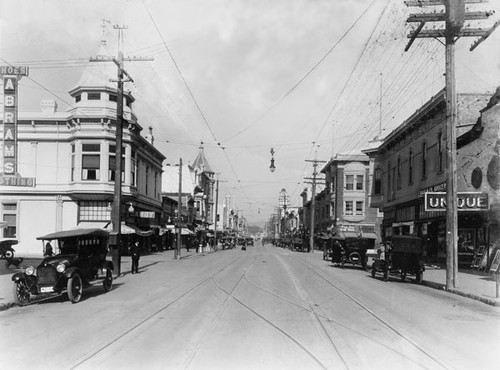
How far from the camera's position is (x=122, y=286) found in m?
17.7

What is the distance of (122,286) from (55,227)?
70.5 feet

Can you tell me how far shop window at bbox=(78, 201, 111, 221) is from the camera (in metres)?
36.4

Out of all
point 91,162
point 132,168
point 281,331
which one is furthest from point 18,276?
point 132,168

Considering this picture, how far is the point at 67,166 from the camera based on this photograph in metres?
36.5

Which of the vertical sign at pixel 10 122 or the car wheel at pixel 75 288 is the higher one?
the vertical sign at pixel 10 122

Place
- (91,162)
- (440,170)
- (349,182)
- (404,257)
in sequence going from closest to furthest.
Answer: (404,257) < (440,170) < (91,162) < (349,182)

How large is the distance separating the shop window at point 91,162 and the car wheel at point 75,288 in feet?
76.7

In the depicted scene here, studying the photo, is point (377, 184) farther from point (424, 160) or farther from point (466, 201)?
point (466, 201)

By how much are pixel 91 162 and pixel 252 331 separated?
2969 centimetres

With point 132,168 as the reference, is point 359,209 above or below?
below

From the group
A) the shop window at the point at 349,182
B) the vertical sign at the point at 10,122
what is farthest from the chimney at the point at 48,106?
the shop window at the point at 349,182

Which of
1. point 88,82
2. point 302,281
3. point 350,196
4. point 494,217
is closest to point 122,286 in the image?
point 302,281

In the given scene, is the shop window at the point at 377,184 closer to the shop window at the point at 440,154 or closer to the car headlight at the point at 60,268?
the shop window at the point at 440,154

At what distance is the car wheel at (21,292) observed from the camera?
12.7 metres
